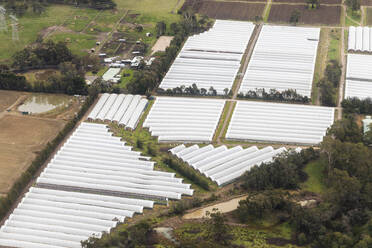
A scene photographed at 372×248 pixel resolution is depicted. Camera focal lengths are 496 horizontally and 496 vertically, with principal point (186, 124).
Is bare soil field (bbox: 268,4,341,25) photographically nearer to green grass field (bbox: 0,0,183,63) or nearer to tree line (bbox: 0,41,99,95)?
green grass field (bbox: 0,0,183,63)

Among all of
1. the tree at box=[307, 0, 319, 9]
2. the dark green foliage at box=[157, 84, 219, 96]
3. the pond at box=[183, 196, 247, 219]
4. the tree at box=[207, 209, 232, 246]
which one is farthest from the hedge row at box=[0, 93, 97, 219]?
the tree at box=[307, 0, 319, 9]

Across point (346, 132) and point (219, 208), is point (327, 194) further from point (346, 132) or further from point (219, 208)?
point (346, 132)

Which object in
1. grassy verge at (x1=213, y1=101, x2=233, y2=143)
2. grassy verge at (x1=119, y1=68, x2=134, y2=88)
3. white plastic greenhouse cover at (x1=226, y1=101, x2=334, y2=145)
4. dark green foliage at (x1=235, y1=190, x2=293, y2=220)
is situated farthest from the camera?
grassy verge at (x1=119, y1=68, x2=134, y2=88)

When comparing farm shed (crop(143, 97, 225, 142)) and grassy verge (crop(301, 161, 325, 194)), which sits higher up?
farm shed (crop(143, 97, 225, 142))

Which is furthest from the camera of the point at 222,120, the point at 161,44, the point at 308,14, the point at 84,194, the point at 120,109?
the point at 308,14

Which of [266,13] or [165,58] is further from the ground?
[266,13]

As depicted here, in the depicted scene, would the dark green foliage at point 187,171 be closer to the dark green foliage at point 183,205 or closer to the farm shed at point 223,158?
the farm shed at point 223,158

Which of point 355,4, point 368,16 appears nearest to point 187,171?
point 355,4
